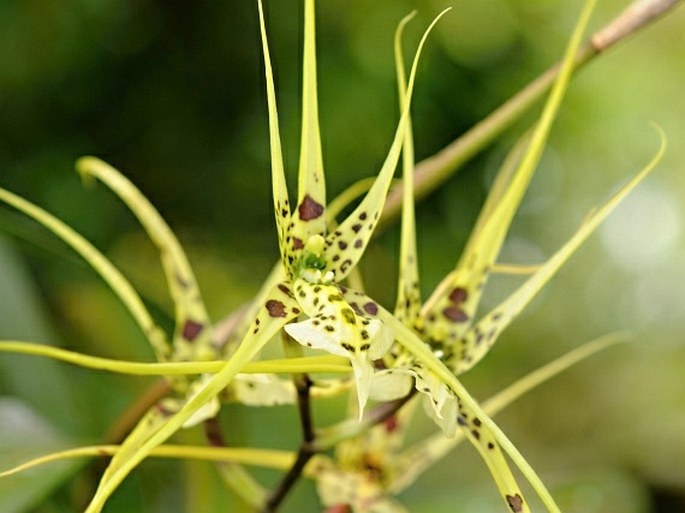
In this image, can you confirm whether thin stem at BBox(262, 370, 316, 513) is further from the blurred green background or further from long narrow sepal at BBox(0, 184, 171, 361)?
the blurred green background

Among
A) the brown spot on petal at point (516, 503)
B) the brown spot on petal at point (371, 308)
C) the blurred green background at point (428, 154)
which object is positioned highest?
the blurred green background at point (428, 154)

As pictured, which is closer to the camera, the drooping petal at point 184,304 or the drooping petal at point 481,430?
the drooping petal at point 481,430

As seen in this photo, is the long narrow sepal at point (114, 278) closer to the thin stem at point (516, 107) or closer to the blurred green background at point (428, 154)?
the thin stem at point (516, 107)

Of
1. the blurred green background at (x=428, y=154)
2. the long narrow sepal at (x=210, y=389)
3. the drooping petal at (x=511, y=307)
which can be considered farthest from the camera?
the blurred green background at (x=428, y=154)

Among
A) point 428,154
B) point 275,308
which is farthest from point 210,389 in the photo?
point 428,154

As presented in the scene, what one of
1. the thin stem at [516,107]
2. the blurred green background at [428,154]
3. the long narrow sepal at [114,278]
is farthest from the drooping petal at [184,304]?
the blurred green background at [428,154]

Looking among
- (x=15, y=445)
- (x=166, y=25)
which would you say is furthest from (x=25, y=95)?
(x=15, y=445)

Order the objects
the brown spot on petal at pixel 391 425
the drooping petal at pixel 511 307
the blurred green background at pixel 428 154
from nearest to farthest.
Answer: the drooping petal at pixel 511 307 < the brown spot on petal at pixel 391 425 < the blurred green background at pixel 428 154

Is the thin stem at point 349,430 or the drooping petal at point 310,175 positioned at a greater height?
the drooping petal at point 310,175
